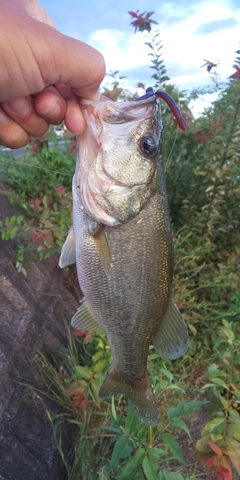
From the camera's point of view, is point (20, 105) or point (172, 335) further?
point (172, 335)

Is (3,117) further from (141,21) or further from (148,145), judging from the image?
(141,21)

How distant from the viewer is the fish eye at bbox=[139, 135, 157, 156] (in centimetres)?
150

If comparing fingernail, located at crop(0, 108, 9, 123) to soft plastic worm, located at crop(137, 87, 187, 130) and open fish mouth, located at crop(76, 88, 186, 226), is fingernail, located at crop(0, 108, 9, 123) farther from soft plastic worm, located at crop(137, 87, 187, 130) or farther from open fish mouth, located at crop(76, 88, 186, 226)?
soft plastic worm, located at crop(137, 87, 187, 130)

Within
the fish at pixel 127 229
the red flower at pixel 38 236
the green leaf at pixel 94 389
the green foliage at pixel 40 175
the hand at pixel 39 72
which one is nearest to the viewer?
the hand at pixel 39 72

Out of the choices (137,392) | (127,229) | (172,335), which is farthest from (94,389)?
(127,229)

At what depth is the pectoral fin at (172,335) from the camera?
62.2 inches

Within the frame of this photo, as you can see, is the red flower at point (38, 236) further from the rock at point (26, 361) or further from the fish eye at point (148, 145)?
the fish eye at point (148, 145)

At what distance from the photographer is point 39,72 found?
1245 millimetres

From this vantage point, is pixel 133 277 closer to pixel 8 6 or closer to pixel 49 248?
pixel 8 6

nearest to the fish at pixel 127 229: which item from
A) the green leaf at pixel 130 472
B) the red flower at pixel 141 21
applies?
the green leaf at pixel 130 472

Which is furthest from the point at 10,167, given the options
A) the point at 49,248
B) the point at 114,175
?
the point at 114,175

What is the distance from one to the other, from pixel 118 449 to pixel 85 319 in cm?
55

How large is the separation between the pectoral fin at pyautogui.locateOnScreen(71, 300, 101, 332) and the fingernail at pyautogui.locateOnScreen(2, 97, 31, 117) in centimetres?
83

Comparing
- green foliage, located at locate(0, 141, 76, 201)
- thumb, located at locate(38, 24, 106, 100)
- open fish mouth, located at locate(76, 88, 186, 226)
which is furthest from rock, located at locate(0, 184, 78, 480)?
thumb, located at locate(38, 24, 106, 100)
